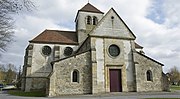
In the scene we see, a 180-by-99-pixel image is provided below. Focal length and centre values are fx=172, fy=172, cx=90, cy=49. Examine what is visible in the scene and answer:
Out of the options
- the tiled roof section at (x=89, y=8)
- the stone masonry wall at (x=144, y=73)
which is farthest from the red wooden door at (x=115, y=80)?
the tiled roof section at (x=89, y=8)

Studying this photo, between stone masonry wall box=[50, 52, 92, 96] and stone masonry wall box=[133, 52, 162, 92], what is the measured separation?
6332mm

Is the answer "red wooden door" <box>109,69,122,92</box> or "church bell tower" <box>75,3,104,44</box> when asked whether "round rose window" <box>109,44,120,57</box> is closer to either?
"red wooden door" <box>109,69,122,92</box>

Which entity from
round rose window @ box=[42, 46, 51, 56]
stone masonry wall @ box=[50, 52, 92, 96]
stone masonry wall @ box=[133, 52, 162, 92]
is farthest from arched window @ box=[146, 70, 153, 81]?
round rose window @ box=[42, 46, 51, 56]

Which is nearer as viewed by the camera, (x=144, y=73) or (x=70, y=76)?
(x=70, y=76)

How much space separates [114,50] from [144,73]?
4.92 meters

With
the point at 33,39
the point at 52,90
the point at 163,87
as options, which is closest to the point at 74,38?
the point at 33,39

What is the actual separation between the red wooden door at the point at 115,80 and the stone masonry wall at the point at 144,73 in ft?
7.36

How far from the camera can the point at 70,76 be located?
20.1 meters

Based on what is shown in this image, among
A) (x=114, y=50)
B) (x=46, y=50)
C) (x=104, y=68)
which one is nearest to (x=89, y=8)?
(x=46, y=50)

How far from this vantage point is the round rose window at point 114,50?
74.6 feet

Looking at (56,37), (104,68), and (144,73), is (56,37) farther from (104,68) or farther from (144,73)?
(144,73)

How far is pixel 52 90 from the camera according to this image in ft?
61.9

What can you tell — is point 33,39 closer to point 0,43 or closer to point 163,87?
point 0,43

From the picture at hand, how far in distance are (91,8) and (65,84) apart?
20389 mm
